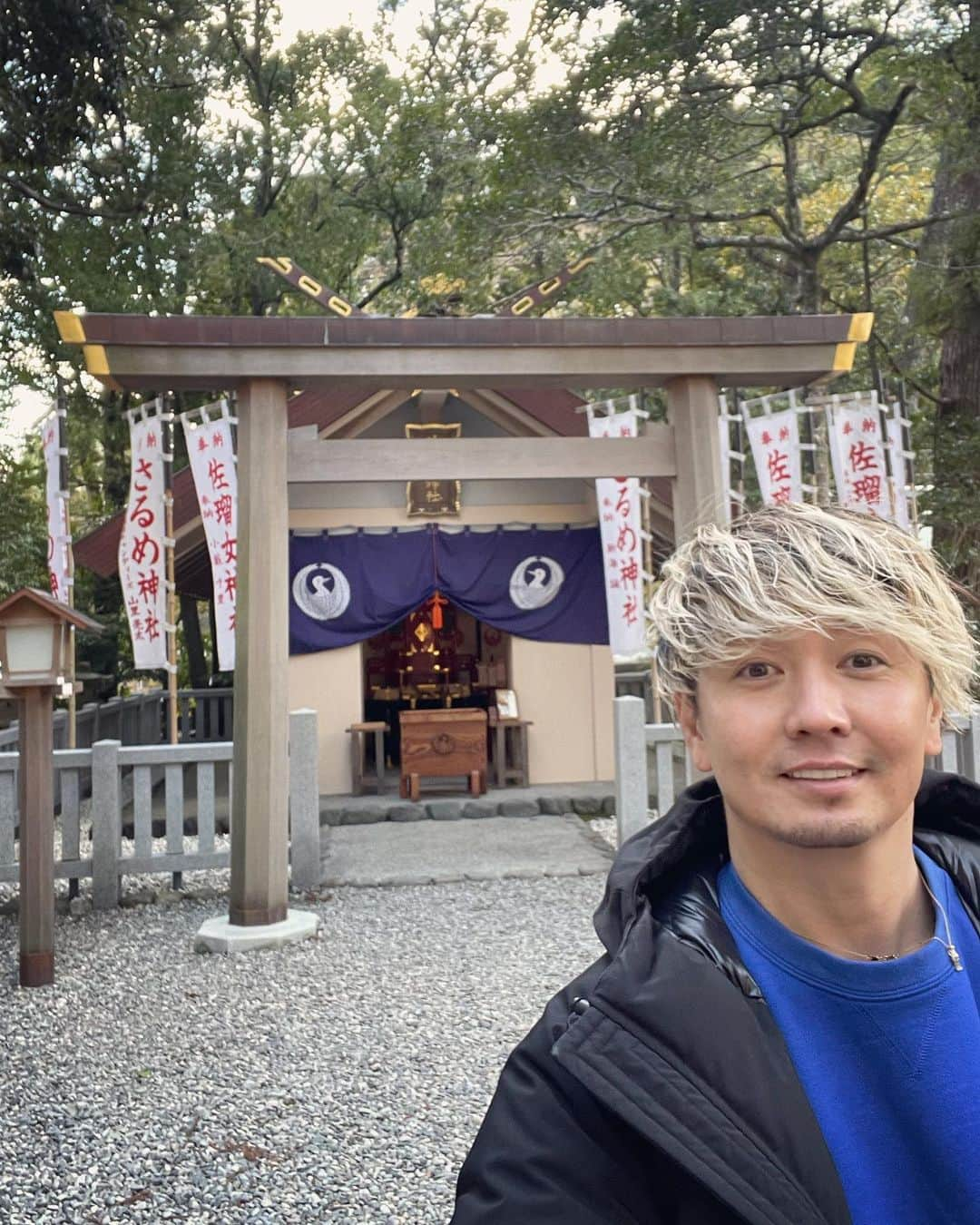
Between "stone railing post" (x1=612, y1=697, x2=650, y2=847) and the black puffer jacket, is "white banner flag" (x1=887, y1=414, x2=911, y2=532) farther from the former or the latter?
the black puffer jacket

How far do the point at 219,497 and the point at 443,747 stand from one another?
10.9 feet

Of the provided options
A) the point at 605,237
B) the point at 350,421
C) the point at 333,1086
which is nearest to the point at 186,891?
the point at 333,1086

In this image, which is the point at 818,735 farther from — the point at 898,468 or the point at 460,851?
the point at 898,468

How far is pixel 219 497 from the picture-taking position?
9352 millimetres

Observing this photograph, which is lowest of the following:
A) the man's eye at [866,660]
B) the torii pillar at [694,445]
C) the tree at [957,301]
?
the man's eye at [866,660]

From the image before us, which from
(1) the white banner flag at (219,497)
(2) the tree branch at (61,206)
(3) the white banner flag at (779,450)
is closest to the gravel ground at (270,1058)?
(1) the white banner flag at (219,497)

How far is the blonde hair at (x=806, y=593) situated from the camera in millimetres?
1221

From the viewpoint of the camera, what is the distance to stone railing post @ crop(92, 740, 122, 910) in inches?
269

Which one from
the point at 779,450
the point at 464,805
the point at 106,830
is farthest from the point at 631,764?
the point at 779,450

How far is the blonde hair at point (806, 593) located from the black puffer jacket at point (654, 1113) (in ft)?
1.23

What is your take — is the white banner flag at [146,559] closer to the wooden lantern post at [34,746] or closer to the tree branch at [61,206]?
the tree branch at [61,206]

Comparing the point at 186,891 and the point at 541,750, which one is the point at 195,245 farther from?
the point at 186,891

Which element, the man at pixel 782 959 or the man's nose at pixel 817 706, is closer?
the man at pixel 782 959

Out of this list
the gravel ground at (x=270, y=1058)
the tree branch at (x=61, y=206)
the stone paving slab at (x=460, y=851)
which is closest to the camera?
the gravel ground at (x=270, y=1058)
